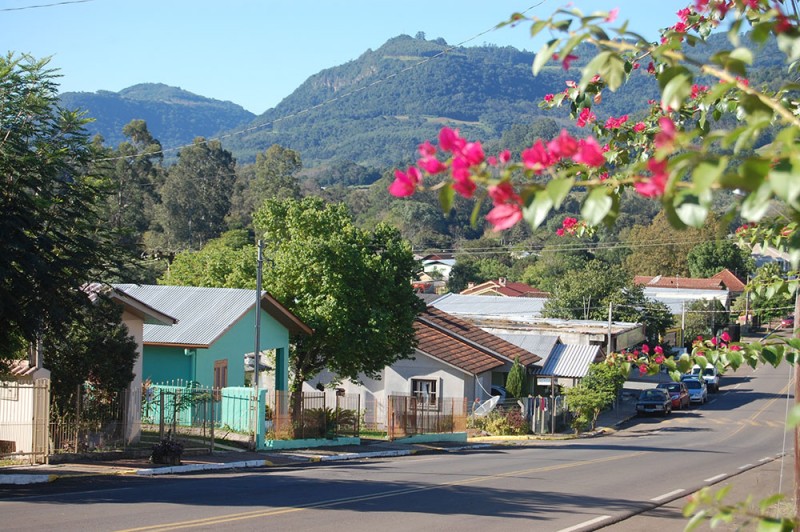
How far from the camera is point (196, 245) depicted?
309 feet

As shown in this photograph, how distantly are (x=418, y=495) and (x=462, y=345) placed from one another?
25353mm

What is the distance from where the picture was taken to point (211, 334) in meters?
28.2

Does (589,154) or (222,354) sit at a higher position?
(589,154)

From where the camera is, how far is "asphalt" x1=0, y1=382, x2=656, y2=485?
17.9 metres

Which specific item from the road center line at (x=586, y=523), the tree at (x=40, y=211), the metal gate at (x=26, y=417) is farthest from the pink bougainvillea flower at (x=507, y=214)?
the metal gate at (x=26, y=417)

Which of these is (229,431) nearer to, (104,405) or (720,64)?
(104,405)

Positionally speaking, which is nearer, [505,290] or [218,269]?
[218,269]

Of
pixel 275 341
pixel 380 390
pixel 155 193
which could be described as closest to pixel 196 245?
pixel 155 193

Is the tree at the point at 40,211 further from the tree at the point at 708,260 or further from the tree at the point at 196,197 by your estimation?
the tree at the point at 708,260

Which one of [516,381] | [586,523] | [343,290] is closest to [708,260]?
[516,381]

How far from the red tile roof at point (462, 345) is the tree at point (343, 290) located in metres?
6.32

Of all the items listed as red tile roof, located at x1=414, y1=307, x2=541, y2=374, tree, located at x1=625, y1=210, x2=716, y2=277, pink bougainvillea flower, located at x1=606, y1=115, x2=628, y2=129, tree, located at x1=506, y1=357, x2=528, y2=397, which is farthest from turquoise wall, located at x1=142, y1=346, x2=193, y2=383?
tree, located at x1=625, y1=210, x2=716, y2=277

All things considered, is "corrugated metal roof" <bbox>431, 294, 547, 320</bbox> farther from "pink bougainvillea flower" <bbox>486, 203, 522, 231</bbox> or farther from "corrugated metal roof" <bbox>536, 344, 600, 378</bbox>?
"pink bougainvillea flower" <bbox>486, 203, 522, 231</bbox>

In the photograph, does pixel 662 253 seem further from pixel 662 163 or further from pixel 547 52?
pixel 662 163
